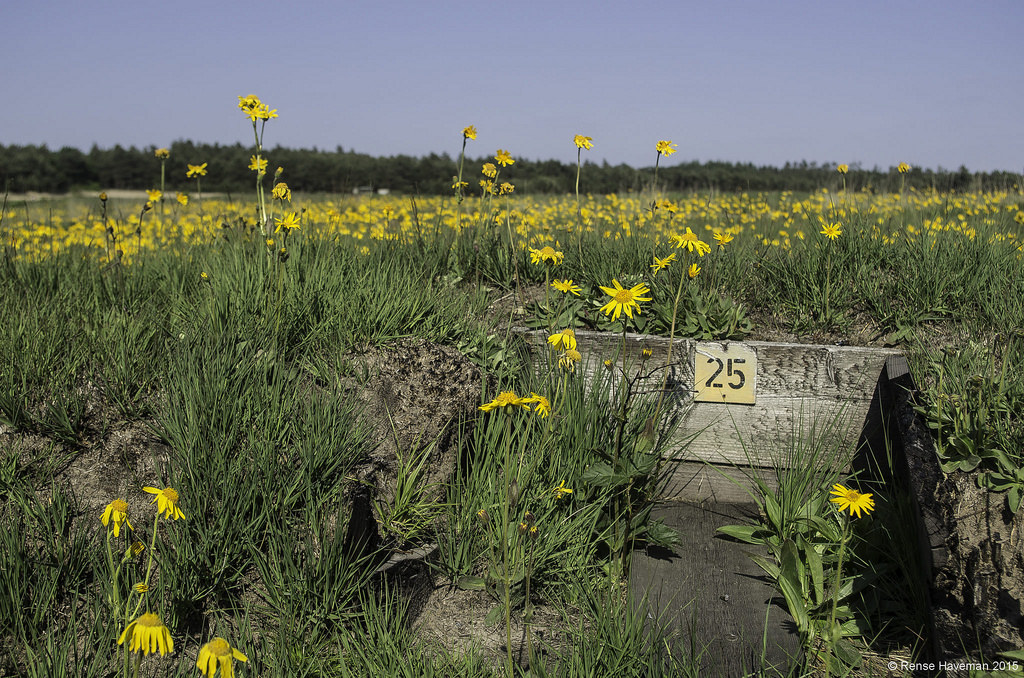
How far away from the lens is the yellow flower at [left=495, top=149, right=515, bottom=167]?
343 centimetres

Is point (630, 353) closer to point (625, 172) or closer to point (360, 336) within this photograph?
point (360, 336)

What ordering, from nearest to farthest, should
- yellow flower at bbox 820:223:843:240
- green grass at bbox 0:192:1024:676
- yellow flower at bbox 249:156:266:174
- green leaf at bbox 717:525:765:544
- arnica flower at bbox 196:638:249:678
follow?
arnica flower at bbox 196:638:249:678 < green grass at bbox 0:192:1024:676 < green leaf at bbox 717:525:765:544 < yellow flower at bbox 249:156:266:174 < yellow flower at bbox 820:223:843:240

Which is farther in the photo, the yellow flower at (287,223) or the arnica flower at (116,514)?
the yellow flower at (287,223)

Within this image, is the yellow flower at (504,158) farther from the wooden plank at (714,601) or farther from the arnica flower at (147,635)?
the arnica flower at (147,635)

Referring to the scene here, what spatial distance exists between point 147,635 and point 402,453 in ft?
5.11

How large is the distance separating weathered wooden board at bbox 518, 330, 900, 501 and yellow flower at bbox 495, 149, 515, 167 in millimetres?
877

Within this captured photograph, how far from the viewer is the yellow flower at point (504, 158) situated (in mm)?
3430

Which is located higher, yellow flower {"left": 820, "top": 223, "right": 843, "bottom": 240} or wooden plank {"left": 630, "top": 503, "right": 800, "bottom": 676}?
yellow flower {"left": 820, "top": 223, "right": 843, "bottom": 240}

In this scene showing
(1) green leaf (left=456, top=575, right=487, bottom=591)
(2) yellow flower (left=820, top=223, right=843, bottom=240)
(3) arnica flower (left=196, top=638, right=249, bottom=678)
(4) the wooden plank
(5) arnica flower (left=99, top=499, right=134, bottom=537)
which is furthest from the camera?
(2) yellow flower (left=820, top=223, right=843, bottom=240)

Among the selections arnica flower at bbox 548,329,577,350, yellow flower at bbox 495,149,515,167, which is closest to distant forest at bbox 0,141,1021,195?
yellow flower at bbox 495,149,515,167

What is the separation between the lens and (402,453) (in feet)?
8.73

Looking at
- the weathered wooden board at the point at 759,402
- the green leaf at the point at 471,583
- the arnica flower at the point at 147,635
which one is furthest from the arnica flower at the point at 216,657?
the weathered wooden board at the point at 759,402

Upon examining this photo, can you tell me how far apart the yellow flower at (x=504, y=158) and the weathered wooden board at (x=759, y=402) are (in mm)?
877

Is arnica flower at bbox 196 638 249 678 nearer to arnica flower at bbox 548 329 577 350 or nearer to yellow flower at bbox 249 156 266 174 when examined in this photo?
arnica flower at bbox 548 329 577 350
